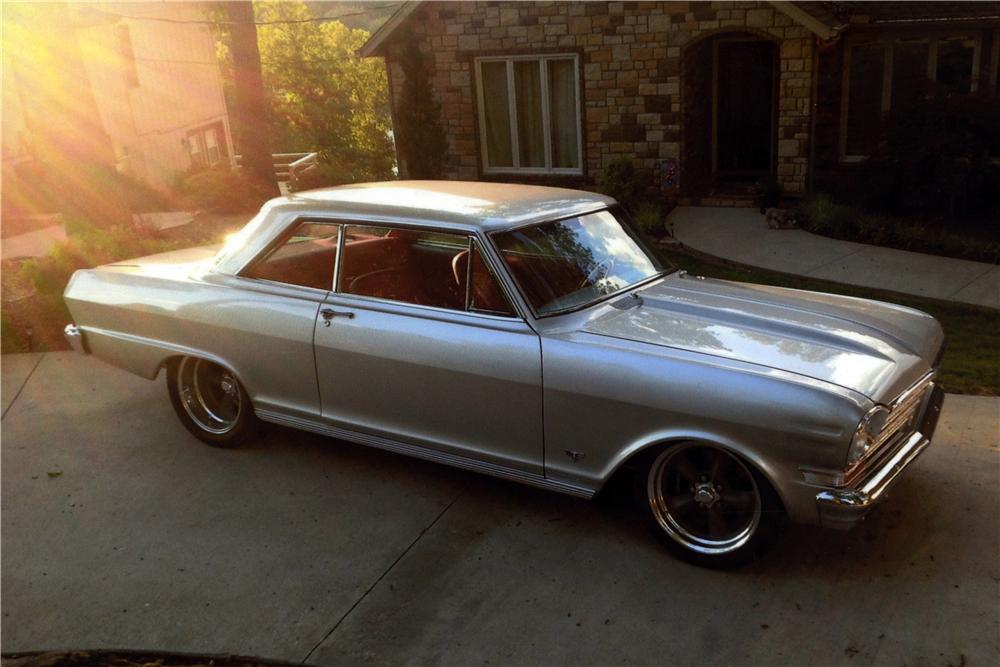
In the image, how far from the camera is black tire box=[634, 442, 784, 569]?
3686mm

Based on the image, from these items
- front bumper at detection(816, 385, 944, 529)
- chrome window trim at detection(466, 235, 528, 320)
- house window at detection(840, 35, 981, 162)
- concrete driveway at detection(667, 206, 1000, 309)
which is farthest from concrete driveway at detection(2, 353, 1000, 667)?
house window at detection(840, 35, 981, 162)

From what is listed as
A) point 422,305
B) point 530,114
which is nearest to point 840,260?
point 530,114

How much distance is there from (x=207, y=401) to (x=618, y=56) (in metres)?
9.22

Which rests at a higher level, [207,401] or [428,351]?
[428,351]

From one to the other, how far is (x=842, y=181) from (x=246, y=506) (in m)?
9.78

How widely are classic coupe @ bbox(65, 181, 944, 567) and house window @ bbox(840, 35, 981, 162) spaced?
8.70 meters

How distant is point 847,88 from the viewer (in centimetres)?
1216

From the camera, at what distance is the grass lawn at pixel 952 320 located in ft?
19.0

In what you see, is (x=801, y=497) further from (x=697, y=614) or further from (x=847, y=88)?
(x=847, y=88)

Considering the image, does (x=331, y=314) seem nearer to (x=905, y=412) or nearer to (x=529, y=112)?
(x=905, y=412)

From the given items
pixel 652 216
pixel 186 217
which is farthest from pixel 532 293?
pixel 186 217

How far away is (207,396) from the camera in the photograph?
542 centimetres

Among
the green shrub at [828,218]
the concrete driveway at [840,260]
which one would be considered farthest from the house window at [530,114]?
the green shrub at [828,218]

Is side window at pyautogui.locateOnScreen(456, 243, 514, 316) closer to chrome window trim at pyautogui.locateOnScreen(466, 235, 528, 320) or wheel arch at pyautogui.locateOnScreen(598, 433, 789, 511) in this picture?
chrome window trim at pyautogui.locateOnScreen(466, 235, 528, 320)
